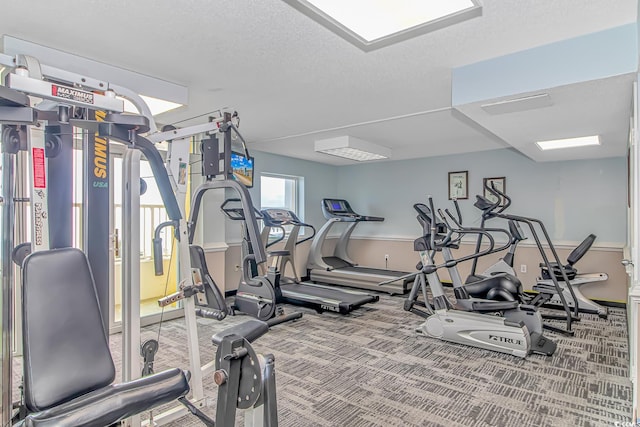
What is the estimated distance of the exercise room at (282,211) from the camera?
5.07 ft

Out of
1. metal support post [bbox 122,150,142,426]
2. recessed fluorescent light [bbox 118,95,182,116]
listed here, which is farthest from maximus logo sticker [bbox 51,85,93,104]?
recessed fluorescent light [bbox 118,95,182,116]

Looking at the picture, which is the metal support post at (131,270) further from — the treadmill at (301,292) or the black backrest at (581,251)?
the black backrest at (581,251)

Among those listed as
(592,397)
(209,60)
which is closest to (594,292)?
(592,397)

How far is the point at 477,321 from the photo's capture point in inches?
140

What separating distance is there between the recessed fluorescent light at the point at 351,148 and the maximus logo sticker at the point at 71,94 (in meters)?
3.95

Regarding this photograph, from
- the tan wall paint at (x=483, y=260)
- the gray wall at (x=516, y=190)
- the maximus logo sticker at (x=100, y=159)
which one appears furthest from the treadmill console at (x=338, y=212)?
the maximus logo sticker at (x=100, y=159)

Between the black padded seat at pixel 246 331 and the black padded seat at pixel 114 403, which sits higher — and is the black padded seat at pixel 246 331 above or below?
above

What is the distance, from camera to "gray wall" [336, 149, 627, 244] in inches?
210

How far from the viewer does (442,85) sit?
317cm

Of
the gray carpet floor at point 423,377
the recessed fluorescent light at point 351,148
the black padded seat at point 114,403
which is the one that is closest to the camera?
the black padded seat at point 114,403

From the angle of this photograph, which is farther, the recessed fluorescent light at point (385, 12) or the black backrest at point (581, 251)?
the black backrest at point (581, 251)

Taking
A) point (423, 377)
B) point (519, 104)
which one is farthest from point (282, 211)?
point (519, 104)

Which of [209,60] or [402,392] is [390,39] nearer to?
[209,60]

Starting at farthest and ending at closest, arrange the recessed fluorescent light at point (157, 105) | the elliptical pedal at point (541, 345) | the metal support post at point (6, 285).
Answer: the elliptical pedal at point (541, 345)
the recessed fluorescent light at point (157, 105)
the metal support post at point (6, 285)
